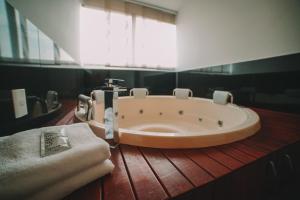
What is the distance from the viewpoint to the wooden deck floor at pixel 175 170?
38 centimetres

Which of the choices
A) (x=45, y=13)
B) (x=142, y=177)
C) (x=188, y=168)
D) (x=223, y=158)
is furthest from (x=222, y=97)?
(x=45, y=13)

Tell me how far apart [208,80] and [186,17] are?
1.57m

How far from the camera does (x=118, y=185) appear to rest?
1.33 ft

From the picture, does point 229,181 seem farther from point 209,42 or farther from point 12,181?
point 209,42

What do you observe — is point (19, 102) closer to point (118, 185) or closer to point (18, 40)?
point (18, 40)

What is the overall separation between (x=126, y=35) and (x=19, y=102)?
96.1 inches

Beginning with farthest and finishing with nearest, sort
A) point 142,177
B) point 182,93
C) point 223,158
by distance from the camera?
1. point 182,93
2. point 223,158
3. point 142,177

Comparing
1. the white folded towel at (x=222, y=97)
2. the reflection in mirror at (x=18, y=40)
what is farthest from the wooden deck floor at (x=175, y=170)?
the white folded towel at (x=222, y=97)

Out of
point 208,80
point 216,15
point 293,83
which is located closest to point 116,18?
point 216,15

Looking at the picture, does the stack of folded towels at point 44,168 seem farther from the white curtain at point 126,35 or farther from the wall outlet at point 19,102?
the white curtain at point 126,35

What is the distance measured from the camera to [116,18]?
2.60 metres

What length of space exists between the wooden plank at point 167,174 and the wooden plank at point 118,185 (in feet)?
0.34

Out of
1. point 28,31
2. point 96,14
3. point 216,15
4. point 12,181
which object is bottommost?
point 12,181

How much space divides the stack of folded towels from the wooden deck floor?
40 millimetres
